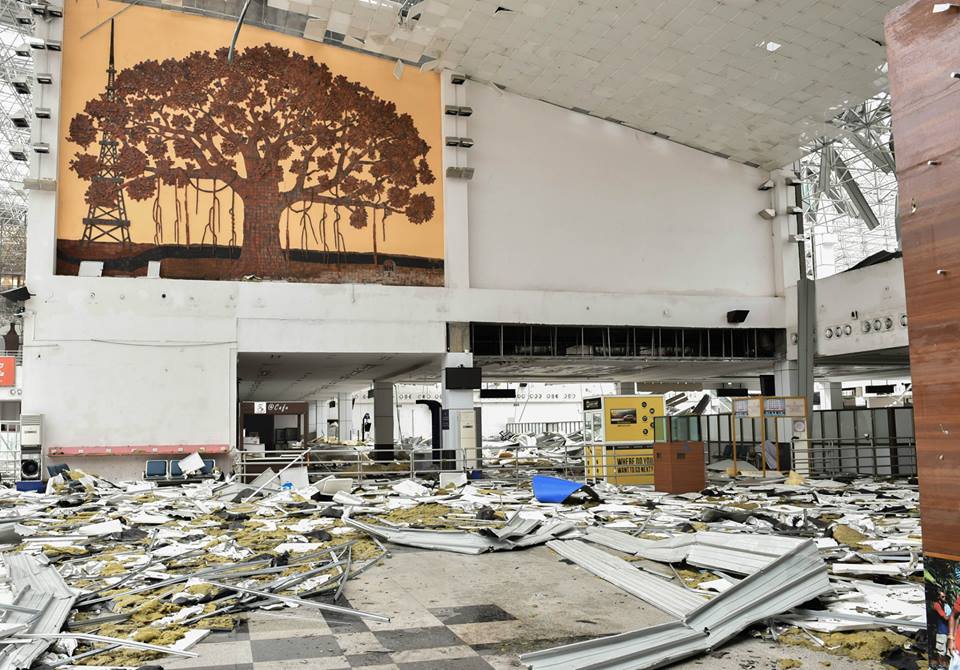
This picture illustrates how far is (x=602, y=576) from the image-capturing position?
8594 millimetres

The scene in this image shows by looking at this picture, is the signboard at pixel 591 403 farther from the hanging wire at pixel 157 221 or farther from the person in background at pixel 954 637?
the person in background at pixel 954 637

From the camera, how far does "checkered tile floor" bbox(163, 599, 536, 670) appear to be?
5.61 metres

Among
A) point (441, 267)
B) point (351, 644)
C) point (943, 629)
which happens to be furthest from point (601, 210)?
point (943, 629)

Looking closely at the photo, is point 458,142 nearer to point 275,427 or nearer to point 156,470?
point 156,470

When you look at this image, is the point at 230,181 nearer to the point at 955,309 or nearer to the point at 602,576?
the point at 602,576

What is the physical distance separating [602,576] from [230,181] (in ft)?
65.4

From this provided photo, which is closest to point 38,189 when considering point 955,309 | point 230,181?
point 230,181

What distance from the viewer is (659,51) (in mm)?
23125

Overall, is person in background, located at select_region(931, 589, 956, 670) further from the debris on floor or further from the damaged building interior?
the damaged building interior

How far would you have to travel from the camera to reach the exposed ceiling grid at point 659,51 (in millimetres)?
20984

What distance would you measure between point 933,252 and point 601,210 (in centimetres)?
2438

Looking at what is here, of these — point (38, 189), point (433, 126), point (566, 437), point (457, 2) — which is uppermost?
point (457, 2)

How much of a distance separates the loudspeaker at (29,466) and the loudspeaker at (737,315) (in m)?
21.8

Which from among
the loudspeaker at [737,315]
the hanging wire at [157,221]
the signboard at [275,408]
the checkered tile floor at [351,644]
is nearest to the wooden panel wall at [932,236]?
the checkered tile floor at [351,644]
